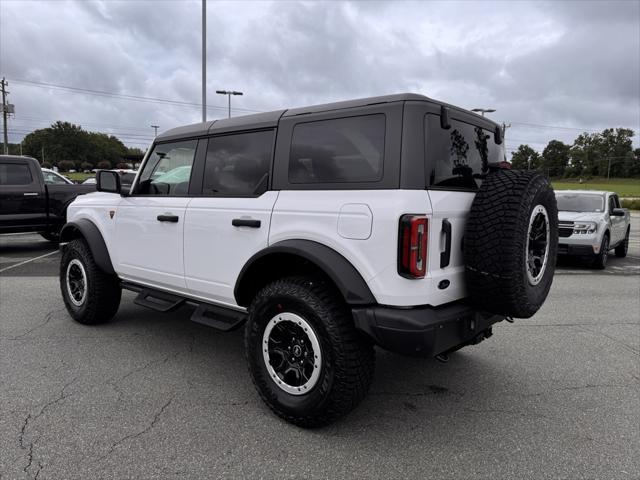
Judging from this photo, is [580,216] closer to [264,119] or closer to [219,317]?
[264,119]

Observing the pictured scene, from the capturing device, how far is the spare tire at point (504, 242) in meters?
2.62

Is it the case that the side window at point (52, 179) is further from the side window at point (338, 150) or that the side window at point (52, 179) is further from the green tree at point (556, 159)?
the green tree at point (556, 159)

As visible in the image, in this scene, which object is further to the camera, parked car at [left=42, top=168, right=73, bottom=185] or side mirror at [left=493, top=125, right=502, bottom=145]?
parked car at [left=42, top=168, right=73, bottom=185]

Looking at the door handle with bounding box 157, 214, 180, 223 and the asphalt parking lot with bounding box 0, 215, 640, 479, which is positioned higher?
the door handle with bounding box 157, 214, 180, 223

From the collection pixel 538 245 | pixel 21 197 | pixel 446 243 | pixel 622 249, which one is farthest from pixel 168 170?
pixel 622 249

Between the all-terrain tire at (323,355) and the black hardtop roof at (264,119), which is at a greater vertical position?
the black hardtop roof at (264,119)

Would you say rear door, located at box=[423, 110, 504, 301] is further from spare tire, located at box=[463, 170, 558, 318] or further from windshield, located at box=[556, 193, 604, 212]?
windshield, located at box=[556, 193, 604, 212]

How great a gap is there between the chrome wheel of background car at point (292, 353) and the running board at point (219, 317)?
385 millimetres

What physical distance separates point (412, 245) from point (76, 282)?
3.89m

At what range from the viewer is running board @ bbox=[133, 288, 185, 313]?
3.87 m

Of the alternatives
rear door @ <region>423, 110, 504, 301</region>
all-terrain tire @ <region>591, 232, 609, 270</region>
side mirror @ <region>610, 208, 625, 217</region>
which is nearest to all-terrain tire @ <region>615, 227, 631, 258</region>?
side mirror @ <region>610, 208, 625, 217</region>

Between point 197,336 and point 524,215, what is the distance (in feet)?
10.6

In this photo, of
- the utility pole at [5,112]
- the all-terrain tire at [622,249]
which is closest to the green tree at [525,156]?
the utility pole at [5,112]

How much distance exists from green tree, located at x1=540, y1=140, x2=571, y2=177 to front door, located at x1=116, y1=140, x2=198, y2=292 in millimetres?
150892
